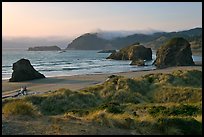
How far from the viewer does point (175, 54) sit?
250 ft

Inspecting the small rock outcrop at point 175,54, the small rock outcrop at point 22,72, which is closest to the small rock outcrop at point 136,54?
the small rock outcrop at point 175,54

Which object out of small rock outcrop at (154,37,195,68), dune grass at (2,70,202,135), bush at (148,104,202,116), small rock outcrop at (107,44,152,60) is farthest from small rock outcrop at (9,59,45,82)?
small rock outcrop at (107,44,152,60)

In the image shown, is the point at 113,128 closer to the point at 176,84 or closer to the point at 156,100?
the point at 156,100

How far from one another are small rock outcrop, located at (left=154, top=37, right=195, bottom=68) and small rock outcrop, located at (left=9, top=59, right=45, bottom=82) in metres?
36.2

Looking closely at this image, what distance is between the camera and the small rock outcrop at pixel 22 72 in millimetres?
43875

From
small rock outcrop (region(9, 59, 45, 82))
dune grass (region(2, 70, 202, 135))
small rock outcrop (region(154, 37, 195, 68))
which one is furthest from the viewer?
small rock outcrop (region(154, 37, 195, 68))

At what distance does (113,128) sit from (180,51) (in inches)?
2658

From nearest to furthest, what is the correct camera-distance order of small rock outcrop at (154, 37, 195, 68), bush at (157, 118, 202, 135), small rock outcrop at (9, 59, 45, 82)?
bush at (157, 118, 202, 135), small rock outcrop at (9, 59, 45, 82), small rock outcrop at (154, 37, 195, 68)

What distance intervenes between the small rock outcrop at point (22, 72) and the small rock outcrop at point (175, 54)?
36247mm

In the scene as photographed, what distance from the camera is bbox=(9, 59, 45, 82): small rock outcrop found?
144 ft

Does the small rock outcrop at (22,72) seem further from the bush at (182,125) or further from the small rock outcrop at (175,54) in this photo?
the small rock outcrop at (175,54)

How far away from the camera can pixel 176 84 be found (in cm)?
2892

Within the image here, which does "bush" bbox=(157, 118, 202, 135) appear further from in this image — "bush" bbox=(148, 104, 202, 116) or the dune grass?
"bush" bbox=(148, 104, 202, 116)

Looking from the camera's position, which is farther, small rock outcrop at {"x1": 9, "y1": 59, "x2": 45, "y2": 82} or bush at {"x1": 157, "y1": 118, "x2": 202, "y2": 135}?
small rock outcrop at {"x1": 9, "y1": 59, "x2": 45, "y2": 82}
